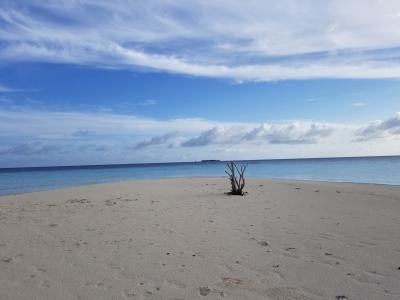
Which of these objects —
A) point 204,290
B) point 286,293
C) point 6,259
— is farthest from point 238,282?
point 6,259

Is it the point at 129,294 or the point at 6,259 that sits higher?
the point at 6,259

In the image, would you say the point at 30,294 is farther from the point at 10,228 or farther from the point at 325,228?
the point at 325,228

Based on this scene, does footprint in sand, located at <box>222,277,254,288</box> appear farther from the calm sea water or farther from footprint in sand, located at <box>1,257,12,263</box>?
the calm sea water

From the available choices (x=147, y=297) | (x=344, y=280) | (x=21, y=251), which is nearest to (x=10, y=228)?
(x=21, y=251)

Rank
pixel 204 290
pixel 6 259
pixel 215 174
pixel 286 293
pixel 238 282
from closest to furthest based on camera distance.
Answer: pixel 286 293
pixel 204 290
pixel 238 282
pixel 6 259
pixel 215 174

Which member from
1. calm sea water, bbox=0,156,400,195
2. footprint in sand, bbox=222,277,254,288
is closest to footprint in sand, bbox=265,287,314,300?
footprint in sand, bbox=222,277,254,288

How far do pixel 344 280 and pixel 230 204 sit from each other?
7981mm

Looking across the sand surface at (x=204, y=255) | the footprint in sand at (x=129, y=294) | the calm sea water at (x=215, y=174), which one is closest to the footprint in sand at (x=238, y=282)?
the sand surface at (x=204, y=255)

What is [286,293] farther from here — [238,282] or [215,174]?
[215,174]

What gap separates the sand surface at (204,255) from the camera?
4727mm

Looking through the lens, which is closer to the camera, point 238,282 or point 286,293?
point 286,293

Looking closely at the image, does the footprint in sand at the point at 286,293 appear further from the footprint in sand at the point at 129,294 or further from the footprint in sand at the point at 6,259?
the footprint in sand at the point at 6,259

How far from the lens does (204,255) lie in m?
6.24

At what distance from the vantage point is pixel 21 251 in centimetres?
673
